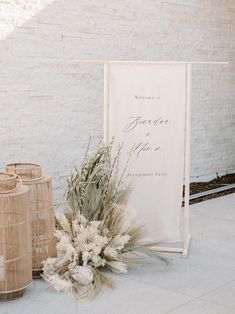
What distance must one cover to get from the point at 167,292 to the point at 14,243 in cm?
97

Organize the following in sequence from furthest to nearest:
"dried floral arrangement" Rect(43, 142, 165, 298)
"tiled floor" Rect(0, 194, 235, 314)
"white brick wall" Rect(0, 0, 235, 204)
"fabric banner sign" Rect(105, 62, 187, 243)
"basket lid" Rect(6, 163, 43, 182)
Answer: "white brick wall" Rect(0, 0, 235, 204), "fabric banner sign" Rect(105, 62, 187, 243), "basket lid" Rect(6, 163, 43, 182), "dried floral arrangement" Rect(43, 142, 165, 298), "tiled floor" Rect(0, 194, 235, 314)

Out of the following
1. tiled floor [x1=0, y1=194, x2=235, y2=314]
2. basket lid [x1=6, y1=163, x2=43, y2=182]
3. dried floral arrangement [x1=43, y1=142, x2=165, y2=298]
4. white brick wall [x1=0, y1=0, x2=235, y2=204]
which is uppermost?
white brick wall [x1=0, y1=0, x2=235, y2=204]

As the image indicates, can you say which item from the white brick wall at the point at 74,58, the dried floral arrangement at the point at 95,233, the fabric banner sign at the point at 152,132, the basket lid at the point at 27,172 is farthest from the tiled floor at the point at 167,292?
the white brick wall at the point at 74,58

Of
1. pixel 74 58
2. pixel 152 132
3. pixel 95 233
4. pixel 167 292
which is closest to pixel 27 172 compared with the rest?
pixel 95 233

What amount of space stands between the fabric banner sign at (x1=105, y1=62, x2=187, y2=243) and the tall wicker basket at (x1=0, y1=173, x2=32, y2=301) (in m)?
1.04

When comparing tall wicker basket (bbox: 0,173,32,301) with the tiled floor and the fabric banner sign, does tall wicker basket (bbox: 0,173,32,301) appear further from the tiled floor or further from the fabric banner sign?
the fabric banner sign

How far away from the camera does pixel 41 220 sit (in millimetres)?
3826

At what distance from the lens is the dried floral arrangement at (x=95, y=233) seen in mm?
3727

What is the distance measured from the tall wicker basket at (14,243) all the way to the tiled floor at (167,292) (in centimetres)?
11

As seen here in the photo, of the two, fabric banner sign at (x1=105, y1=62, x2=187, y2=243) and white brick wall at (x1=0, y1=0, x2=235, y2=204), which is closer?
fabric banner sign at (x1=105, y1=62, x2=187, y2=243)

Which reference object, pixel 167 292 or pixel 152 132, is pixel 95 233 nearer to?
pixel 167 292

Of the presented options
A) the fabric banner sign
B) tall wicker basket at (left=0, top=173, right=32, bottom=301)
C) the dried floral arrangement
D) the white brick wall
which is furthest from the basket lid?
the white brick wall

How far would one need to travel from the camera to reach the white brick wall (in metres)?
5.00

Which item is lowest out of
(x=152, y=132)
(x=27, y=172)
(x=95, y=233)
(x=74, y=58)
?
(x=95, y=233)
